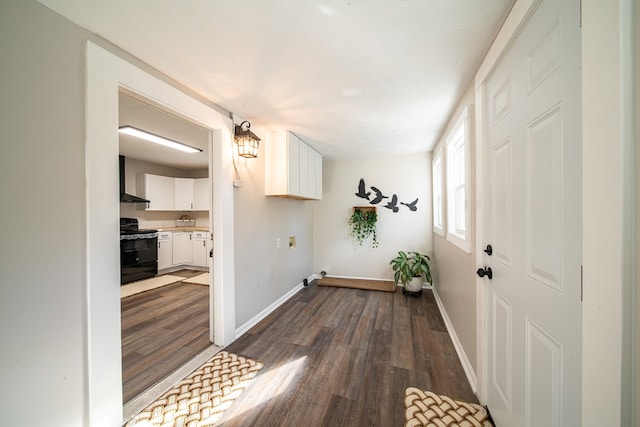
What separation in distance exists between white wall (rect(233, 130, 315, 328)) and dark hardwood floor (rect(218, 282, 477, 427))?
322mm

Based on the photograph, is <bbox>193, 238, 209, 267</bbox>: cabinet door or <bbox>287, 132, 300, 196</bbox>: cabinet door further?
<bbox>193, 238, 209, 267</bbox>: cabinet door

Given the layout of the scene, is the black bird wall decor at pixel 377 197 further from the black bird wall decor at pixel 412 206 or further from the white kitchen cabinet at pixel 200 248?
the white kitchen cabinet at pixel 200 248

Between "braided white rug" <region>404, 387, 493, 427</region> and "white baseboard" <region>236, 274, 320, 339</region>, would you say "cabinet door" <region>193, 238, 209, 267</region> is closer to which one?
"white baseboard" <region>236, 274, 320, 339</region>

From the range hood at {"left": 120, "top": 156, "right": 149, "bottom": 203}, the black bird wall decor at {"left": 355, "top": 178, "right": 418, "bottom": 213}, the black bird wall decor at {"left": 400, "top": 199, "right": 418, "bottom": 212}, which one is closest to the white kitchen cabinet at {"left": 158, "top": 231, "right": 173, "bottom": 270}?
the range hood at {"left": 120, "top": 156, "right": 149, "bottom": 203}

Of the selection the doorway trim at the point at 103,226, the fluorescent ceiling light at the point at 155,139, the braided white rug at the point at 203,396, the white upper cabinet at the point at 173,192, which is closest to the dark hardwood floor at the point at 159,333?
the braided white rug at the point at 203,396

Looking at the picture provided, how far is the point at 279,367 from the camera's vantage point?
1767 millimetres

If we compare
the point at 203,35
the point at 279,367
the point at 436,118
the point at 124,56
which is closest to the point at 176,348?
the point at 279,367

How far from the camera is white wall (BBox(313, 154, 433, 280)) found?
12.1 ft

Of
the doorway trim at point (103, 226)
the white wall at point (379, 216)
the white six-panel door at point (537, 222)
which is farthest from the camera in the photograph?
the white wall at point (379, 216)

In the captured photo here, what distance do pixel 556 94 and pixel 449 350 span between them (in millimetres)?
2077

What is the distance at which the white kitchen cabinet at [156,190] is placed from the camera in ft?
14.9

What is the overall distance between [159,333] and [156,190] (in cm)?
355

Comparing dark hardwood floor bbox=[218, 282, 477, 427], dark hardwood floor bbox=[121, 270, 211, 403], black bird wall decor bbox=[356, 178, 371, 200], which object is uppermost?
black bird wall decor bbox=[356, 178, 371, 200]

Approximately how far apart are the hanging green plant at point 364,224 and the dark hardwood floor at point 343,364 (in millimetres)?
1320
